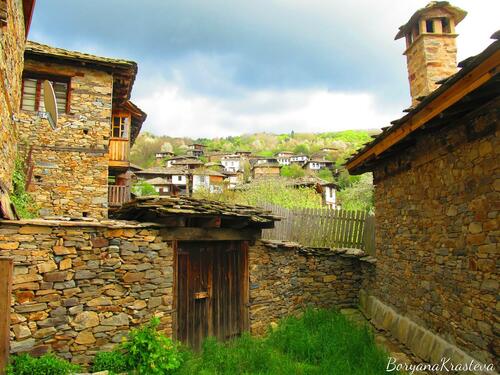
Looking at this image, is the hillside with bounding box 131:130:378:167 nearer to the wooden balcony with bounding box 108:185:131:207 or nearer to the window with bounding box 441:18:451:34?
the wooden balcony with bounding box 108:185:131:207

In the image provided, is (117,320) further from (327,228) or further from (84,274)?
(327,228)

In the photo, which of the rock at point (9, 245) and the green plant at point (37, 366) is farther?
the rock at point (9, 245)

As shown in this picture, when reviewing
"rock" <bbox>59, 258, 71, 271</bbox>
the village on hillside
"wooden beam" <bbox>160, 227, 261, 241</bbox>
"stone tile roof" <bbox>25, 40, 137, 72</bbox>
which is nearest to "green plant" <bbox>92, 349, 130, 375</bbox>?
the village on hillside

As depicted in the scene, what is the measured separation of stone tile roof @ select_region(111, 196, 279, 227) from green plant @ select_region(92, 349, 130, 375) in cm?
214

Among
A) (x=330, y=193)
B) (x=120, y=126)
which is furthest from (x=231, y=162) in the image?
(x=120, y=126)

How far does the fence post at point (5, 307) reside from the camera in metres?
3.97

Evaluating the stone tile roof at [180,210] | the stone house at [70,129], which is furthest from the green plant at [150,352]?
the stone house at [70,129]

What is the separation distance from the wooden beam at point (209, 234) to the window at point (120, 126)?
8777 mm

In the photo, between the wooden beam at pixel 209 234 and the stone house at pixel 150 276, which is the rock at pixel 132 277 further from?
the wooden beam at pixel 209 234

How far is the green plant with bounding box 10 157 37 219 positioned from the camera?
335 inches

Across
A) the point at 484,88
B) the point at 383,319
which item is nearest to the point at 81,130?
the point at 383,319

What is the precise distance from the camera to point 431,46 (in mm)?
7383

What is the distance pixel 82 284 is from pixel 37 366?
3.62 ft

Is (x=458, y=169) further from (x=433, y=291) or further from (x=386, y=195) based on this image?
(x=386, y=195)
